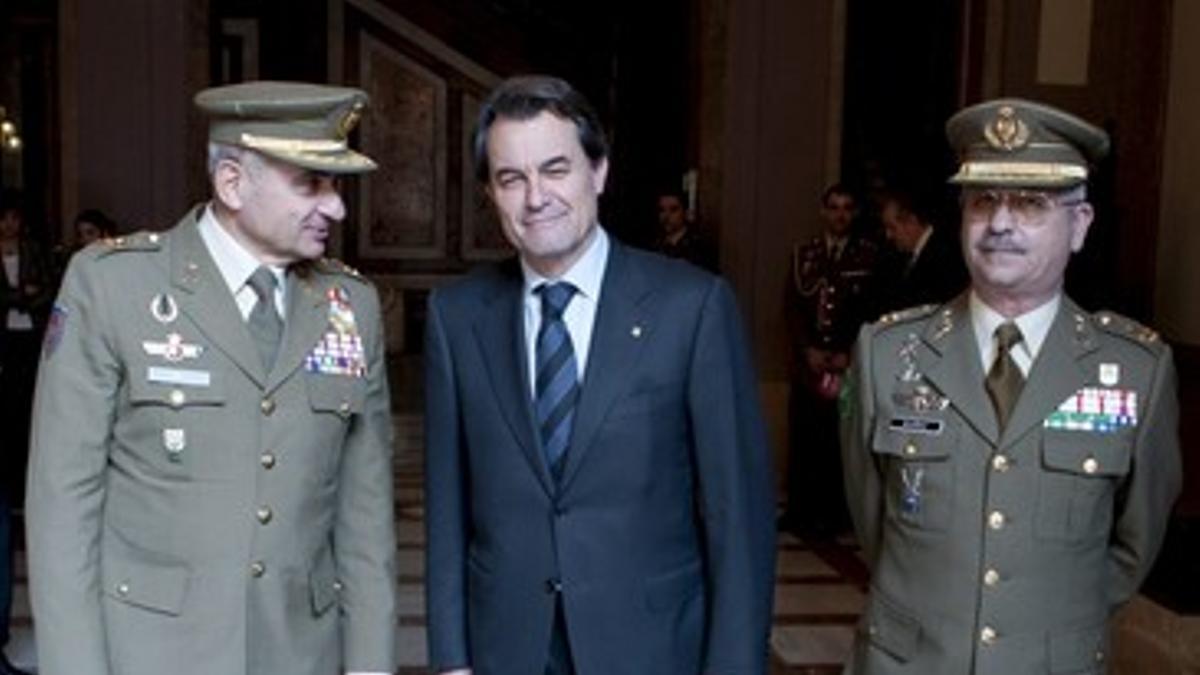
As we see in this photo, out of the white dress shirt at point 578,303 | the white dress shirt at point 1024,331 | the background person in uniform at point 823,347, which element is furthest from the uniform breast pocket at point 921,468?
the background person in uniform at point 823,347

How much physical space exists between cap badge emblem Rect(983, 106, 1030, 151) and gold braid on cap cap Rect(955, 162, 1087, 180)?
0.03 m

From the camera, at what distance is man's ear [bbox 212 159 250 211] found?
201cm

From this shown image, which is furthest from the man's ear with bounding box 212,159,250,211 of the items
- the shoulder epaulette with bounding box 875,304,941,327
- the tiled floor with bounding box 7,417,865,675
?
the tiled floor with bounding box 7,417,865,675

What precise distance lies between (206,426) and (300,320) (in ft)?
0.71

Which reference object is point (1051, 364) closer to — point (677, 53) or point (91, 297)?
point (91, 297)

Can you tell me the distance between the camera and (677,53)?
9.52 meters

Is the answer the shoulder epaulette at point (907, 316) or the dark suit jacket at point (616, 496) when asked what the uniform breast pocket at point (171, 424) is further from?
the shoulder epaulette at point (907, 316)

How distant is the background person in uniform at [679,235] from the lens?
6.59 m

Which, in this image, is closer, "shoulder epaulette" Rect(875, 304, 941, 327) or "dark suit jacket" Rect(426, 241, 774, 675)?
"dark suit jacket" Rect(426, 241, 774, 675)

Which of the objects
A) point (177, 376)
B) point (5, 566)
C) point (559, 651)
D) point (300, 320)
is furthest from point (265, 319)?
point (5, 566)

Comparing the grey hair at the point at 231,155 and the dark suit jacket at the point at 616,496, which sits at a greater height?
the grey hair at the point at 231,155

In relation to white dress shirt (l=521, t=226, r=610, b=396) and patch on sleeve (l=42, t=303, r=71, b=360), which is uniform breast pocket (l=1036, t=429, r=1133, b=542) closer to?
white dress shirt (l=521, t=226, r=610, b=396)

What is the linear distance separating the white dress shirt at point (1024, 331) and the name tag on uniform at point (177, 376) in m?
1.19

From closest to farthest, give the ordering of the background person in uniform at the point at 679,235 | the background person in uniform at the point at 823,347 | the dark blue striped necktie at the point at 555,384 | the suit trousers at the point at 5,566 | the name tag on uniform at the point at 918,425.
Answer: the dark blue striped necktie at the point at 555,384 → the name tag on uniform at the point at 918,425 → the suit trousers at the point at 5,566 → the background person in uniform at the point at 823,347 → the background person in uniform at the point at 679,235
